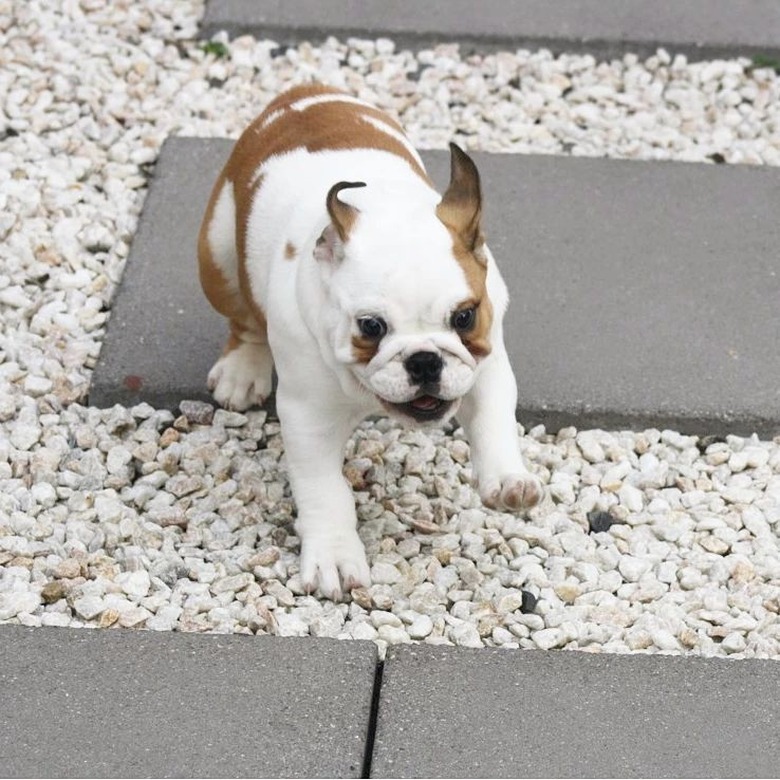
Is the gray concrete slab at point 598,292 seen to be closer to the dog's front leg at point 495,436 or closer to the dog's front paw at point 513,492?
the dog's front leg at point 495,436

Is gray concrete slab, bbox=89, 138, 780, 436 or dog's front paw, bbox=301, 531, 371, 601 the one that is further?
gray concrete slab, bbox=89, 138, 780, 436

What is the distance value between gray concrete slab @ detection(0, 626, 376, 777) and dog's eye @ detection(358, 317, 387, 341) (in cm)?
70

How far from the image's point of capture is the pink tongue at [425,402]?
3598mm

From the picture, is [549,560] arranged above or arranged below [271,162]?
below

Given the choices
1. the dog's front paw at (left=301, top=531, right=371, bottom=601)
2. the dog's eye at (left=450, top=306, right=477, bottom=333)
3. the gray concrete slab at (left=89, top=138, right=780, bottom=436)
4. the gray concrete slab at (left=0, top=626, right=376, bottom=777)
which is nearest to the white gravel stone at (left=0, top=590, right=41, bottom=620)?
the gray concrete slab at (left=0, top=626, right=376, bottom=777)

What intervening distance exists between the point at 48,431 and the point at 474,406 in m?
1.29

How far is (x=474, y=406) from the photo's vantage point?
155 inches

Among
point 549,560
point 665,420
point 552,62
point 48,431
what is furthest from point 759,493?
point 552,62

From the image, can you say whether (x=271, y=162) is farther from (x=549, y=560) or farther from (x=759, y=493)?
(x=759, y=493)

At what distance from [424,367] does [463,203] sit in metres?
0.38

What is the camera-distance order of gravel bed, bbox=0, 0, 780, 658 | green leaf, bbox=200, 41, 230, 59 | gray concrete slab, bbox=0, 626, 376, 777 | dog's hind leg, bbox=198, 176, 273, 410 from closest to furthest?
1. gray concrete slab, bbox=0, 626, 376, 777
2. gravel bed, bbox=0, 0, 780, 658
3. dog's hind leg, bbox=198, 176, 273, 410
4. green leaf, bbox=200, 41, 230, 59

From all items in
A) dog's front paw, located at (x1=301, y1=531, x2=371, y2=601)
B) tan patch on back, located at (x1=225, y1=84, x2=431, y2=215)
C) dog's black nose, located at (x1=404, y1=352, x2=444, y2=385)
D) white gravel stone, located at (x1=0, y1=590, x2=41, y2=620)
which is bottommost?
white gravel stone, located at (x1=0, y1=590, x2=41, y2=620)

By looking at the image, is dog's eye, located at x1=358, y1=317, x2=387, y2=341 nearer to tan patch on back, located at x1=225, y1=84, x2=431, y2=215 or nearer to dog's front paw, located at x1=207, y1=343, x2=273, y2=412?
tan patch on back, located at x1=225, y1=84, x2=431, y2=215

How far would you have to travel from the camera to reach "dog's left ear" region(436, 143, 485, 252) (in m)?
3.58
